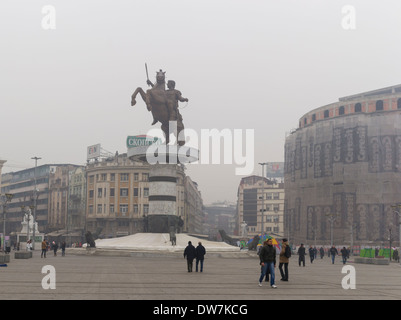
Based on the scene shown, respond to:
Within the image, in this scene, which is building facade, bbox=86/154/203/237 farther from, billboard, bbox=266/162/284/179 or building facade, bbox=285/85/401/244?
billboard, bbox=266/162/284/179

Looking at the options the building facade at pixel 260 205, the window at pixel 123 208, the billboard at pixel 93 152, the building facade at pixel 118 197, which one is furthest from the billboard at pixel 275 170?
the window at pixel 123 208

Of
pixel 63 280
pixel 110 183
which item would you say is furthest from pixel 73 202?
pixel 63 280

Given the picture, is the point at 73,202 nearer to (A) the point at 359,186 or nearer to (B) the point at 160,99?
(A) the point at 359,186

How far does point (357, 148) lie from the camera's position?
89938mm

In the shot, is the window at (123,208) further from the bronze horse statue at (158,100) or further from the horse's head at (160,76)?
the horse's head at (160,76)

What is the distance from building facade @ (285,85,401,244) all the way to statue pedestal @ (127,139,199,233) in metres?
46.4

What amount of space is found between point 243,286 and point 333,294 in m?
3.24

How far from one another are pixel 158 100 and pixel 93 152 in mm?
71462

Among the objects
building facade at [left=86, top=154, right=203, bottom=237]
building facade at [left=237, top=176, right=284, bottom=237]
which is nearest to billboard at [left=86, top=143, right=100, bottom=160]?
building facade at [left=86, top=154, right=203, bottom=237]

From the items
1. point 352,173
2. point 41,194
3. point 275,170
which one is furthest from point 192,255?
point 275,170

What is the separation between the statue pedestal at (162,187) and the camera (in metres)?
43.7

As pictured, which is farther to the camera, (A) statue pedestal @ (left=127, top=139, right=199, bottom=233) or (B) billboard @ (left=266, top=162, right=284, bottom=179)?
(B) billboard @ (left=266, top=162, right=284, bottom=179)

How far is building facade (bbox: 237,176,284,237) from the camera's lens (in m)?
150

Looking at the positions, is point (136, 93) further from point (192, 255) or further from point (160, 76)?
point (192, 255)
